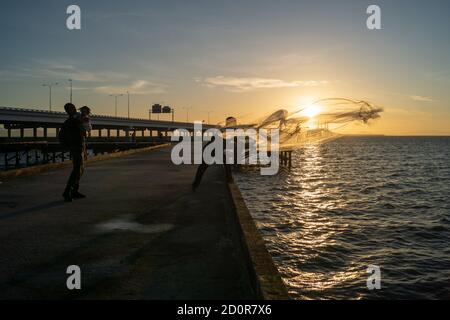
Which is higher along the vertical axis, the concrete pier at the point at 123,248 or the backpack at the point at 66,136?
the backpack at the point at 66,136

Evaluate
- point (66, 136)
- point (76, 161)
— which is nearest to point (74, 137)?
point (66, 136)

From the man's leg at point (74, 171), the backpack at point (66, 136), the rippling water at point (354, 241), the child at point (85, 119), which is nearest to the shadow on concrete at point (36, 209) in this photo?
the man's leg at point (74, 171)

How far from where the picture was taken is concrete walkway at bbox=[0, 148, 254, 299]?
194 inches

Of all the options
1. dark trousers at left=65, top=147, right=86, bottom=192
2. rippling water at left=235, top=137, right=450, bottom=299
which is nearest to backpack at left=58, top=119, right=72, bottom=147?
dark trousers at left=65, top=147, right=86, bottom=192

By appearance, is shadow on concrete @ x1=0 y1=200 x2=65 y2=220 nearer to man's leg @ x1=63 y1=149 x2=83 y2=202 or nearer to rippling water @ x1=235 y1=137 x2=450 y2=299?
man's leg @ x1=63 y1=149 x2=83 y2=202

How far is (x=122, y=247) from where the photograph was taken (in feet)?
22.0

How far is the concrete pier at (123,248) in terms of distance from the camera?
16.1 feet

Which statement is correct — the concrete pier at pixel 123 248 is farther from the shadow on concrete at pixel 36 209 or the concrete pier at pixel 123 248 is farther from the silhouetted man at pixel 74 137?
the silhouetted man at pixel 74 137

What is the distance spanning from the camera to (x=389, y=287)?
998cm

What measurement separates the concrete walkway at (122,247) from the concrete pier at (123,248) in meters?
0.01

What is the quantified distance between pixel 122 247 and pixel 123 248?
6cm

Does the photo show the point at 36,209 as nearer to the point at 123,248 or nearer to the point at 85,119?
the point at 85,119

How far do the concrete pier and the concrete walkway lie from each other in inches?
0.5
